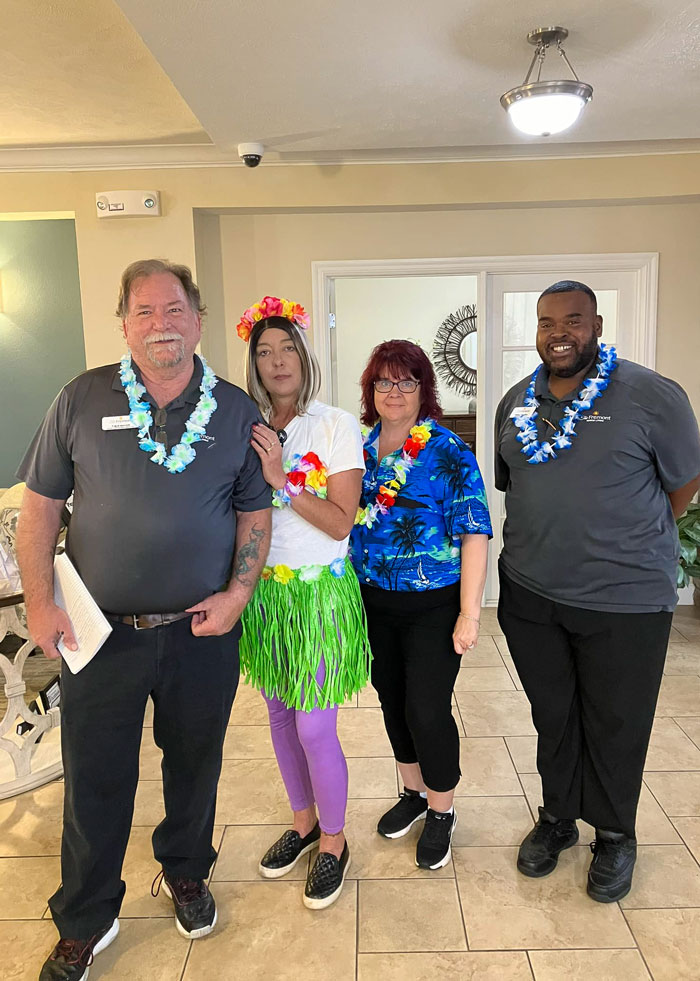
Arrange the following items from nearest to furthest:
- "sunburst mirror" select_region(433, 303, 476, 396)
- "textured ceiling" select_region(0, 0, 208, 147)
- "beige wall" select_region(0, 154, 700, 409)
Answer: "textured ceiling" select_region(0, 0, 208, 147), "beige wall" select_region(0, 154, 700, 409), "sunburst mirror" select_region(433, 303, 476, 396)

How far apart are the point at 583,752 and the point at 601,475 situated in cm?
83

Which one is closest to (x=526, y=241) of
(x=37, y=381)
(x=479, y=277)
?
(x=479, y=277)

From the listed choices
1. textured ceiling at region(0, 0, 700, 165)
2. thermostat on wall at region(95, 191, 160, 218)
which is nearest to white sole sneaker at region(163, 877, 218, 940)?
textured ceiling at region(0, 0, 700, 165)

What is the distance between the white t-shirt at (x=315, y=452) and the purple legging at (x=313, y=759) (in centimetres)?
43

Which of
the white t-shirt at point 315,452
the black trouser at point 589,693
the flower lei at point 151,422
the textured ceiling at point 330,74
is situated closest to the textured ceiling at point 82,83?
the textured ceiling at point 330,74

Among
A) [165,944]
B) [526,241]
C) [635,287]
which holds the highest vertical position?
[526,241]

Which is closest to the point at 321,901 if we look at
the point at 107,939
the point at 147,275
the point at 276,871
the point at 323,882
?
the point at 323,882

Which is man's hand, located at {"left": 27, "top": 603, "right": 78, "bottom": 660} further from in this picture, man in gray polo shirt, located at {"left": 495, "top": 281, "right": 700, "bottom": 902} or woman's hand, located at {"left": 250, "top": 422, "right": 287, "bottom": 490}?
man in gray polo shirt, located at {"left": 495, "top": 281, "right": 700, "bottom": 902}

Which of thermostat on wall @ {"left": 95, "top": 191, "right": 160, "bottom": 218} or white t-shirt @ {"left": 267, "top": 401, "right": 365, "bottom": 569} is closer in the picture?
white t-shirt @ {"left": 267, "top": 401, "right": 365, "bottom": 569}

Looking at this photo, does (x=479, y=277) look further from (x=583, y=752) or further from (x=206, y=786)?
(x=206, y=786)

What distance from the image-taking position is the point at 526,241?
4.16 metres

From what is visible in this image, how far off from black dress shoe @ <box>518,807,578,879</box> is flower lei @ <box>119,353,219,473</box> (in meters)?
1.54

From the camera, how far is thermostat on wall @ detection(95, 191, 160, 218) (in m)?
3.86

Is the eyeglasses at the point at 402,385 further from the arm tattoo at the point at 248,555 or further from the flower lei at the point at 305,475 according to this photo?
the arm tattoo at the point at 248,555
